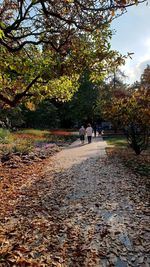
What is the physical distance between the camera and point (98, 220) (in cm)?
823

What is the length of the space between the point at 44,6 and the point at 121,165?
9081mm

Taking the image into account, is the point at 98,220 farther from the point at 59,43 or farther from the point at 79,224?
the point at 59,43

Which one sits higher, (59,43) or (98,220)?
(59,43)

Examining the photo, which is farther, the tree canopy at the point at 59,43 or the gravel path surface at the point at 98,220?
the tree canopy at the point at 59,43

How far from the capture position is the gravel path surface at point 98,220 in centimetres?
621

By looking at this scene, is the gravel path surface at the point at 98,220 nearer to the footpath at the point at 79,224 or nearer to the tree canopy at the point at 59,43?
the footpath at the point at 79,224

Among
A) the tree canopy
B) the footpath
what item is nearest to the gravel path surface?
the footpath

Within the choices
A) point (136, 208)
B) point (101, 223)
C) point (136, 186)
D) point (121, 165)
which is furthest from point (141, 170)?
point (101, 223)

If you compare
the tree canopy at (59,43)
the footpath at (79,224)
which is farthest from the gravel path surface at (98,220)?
the tree canopy at (59,43)

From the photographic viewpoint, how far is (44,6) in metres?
9.21

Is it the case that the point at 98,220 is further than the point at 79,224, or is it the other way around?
the point at 98,220

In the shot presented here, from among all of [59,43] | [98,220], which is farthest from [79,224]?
[59,43]

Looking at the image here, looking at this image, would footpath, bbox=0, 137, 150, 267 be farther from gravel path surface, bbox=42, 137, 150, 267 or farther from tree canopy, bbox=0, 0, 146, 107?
tree canopy, bbox=0, 0, 146, 107

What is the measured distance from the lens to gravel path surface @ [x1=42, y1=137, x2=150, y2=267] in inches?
244
